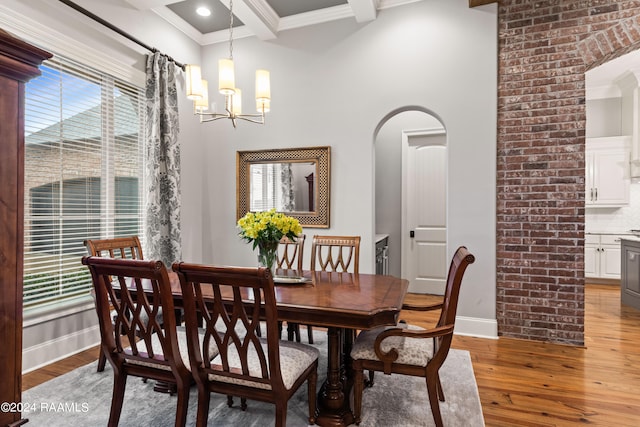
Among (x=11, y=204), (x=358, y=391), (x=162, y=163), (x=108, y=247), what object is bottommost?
(x=358, y=391)

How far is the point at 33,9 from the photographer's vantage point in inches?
100

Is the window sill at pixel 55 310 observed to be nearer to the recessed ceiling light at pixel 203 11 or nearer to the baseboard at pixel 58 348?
the baseboard at pixel 58 348

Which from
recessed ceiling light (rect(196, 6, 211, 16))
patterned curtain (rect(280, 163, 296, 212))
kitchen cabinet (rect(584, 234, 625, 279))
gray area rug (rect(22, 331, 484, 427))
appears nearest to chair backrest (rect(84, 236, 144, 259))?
gray area rug (rect(22, 331, 484, 427))

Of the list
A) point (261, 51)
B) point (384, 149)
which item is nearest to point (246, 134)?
point (261, 51)

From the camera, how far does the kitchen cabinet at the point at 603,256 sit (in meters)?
5.44

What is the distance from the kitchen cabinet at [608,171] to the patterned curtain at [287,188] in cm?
496

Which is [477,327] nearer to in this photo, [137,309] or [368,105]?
[368,105]

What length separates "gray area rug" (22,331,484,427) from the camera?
1.94 metres

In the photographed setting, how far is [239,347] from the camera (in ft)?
5.04

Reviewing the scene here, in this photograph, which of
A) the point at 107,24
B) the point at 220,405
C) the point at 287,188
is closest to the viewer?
the point at 220,405

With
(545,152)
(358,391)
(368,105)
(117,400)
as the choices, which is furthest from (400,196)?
(117,400)

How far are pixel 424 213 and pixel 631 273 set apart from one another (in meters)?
2.53

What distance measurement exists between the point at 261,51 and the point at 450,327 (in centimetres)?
368

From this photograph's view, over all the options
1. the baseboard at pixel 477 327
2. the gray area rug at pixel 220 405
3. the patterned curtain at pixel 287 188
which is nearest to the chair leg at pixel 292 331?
the gray area rug at pixel 220 405
